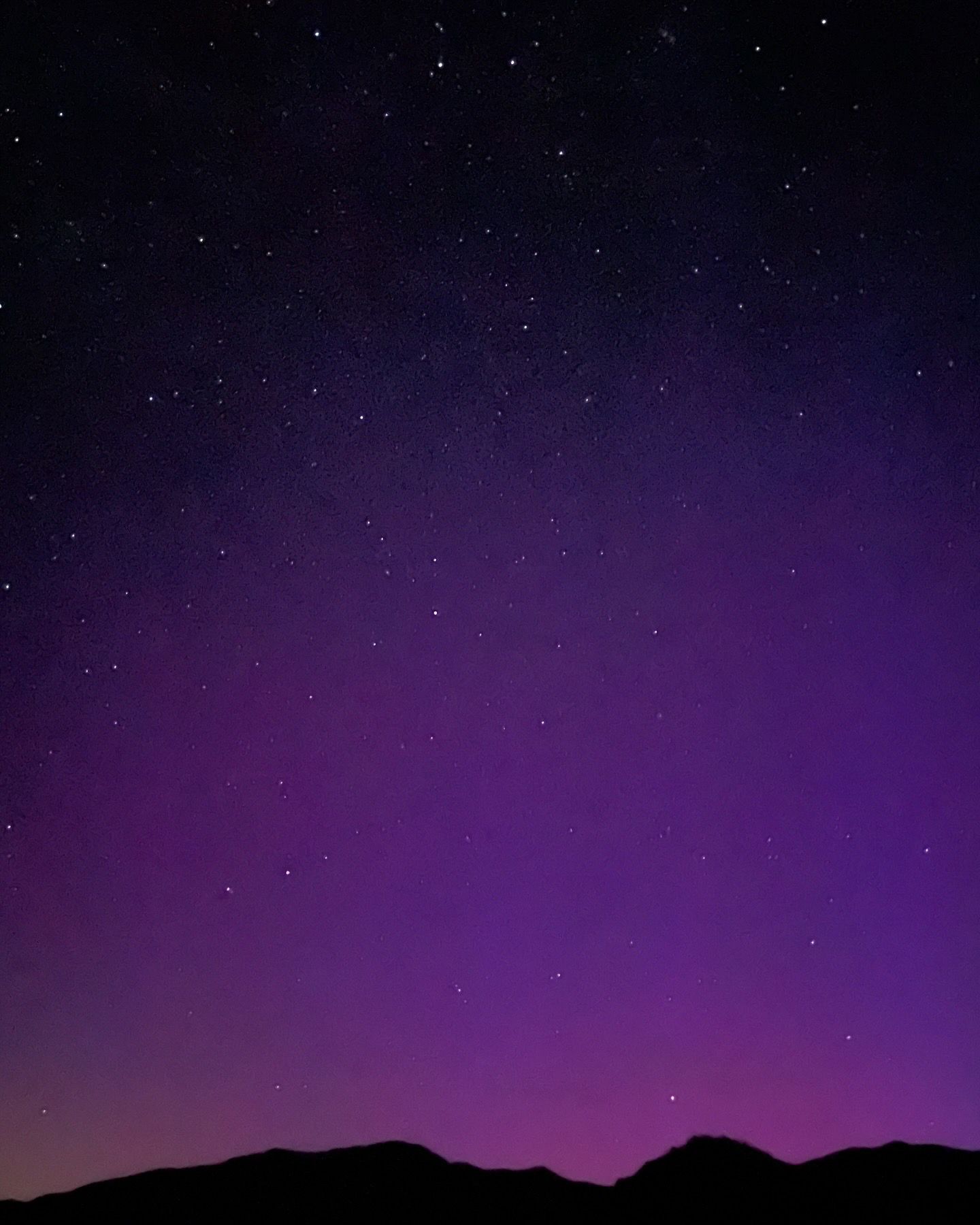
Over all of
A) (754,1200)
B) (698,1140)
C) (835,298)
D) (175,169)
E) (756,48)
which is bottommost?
(754,1200)

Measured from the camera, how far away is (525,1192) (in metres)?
4.46

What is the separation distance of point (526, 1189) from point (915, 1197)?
6.48 ft

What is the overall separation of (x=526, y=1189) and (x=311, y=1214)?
169 cm

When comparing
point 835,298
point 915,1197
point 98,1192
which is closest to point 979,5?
point 835,298

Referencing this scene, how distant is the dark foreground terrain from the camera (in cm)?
434

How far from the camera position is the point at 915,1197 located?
479 centimetres

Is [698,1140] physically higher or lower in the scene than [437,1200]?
higher

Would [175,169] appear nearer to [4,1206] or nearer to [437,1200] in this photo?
[4,1206]

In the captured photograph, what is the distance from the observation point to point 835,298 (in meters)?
2.36

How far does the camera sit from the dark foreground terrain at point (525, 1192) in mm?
4340

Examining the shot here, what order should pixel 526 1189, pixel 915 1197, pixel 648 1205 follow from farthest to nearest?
pixel 648 1205, pixel 915 1197, pixel 526 1189

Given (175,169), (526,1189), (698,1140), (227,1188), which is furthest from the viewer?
(227,1188)

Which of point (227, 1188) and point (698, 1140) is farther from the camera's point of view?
point (227, 1188)

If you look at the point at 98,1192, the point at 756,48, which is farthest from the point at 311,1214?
the point at 756,48
